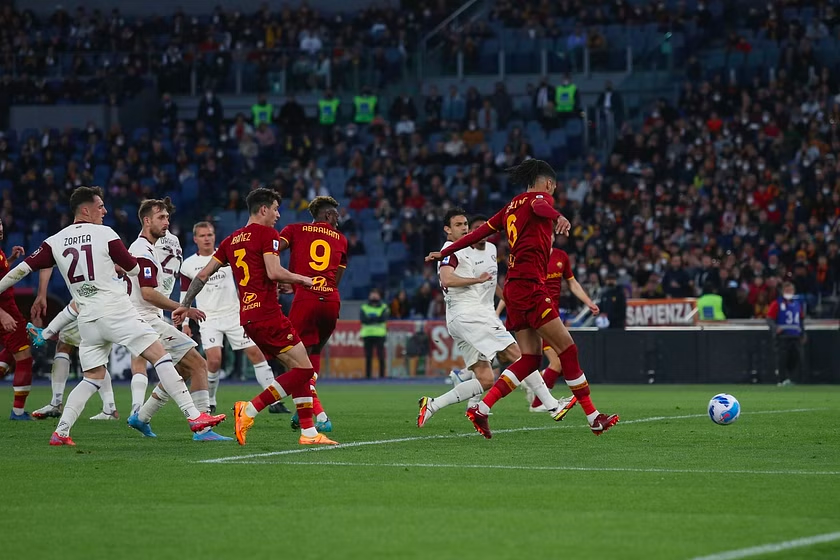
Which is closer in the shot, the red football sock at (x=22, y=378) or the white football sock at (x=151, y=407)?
the white football sock at (x=151, y=407)

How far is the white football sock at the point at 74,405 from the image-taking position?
42.6ft

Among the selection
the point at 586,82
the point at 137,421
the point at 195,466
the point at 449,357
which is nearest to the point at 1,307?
the point at 137,421

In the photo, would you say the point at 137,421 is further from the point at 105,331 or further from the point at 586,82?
the point at 586,82

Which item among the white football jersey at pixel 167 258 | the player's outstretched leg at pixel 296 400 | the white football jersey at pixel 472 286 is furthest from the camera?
the white football jersey at pixel 167 258

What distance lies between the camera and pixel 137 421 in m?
13.8

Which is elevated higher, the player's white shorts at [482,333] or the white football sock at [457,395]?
the player's white shorts at [482,333]

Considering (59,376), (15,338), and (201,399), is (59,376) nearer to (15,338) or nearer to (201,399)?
(15,338)

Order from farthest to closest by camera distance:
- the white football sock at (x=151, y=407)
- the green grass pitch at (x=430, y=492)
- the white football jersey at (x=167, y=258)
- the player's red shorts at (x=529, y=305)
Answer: the white football jersey at (x=167, y=258), the white football sock at (x=151, y=407), the player's red shorts at (x=529, y=305), the green grass pitch at (x=430, y=492)

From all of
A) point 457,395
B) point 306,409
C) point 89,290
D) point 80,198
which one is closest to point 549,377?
point 457,395

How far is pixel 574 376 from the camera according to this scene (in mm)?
12992

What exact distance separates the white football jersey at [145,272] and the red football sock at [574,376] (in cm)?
409

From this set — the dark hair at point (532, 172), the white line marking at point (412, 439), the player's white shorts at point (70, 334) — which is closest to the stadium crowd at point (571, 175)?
the white line marking at point (412, 439)

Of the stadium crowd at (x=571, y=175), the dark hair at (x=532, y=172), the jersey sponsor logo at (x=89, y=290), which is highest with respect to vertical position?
the stadium crowd at (x=571, y=175)

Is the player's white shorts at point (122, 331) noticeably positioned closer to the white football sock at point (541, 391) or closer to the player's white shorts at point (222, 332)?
the white football sock at point (541, 391)
